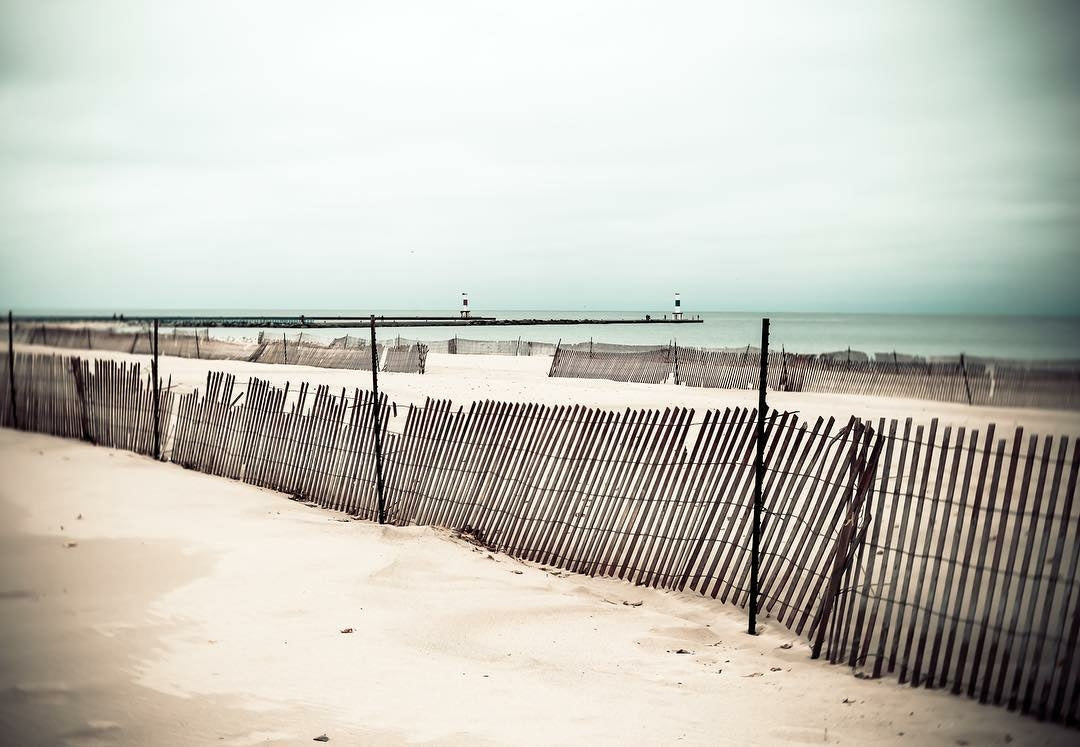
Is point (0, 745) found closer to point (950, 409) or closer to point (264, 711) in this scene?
point (264, 711)

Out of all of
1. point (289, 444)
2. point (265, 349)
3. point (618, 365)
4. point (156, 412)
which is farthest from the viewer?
point (265, 349)

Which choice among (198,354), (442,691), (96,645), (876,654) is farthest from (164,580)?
(198,354)

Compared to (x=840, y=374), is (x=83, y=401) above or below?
below

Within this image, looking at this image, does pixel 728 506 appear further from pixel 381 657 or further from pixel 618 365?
pixel 618 365

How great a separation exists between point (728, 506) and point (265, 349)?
32299mm

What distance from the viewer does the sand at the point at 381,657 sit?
365cm

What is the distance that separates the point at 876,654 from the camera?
4.52 meters

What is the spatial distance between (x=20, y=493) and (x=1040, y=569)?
9.81 m

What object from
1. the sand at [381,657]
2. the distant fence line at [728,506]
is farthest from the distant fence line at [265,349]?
the sand at [381,657]

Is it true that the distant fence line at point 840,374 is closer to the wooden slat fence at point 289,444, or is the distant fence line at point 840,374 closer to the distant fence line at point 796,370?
the distant fence line at point 796,370

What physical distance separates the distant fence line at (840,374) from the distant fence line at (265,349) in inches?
254

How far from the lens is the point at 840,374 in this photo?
76.3 ft

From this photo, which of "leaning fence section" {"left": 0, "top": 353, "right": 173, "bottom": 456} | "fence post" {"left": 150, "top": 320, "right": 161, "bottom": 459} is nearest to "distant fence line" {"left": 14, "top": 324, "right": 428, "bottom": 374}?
"leaning fence section" {"left": 0, "top": 353, "right": 173, "bottom": 456}

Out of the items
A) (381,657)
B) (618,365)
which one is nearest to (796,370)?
(618,365)
